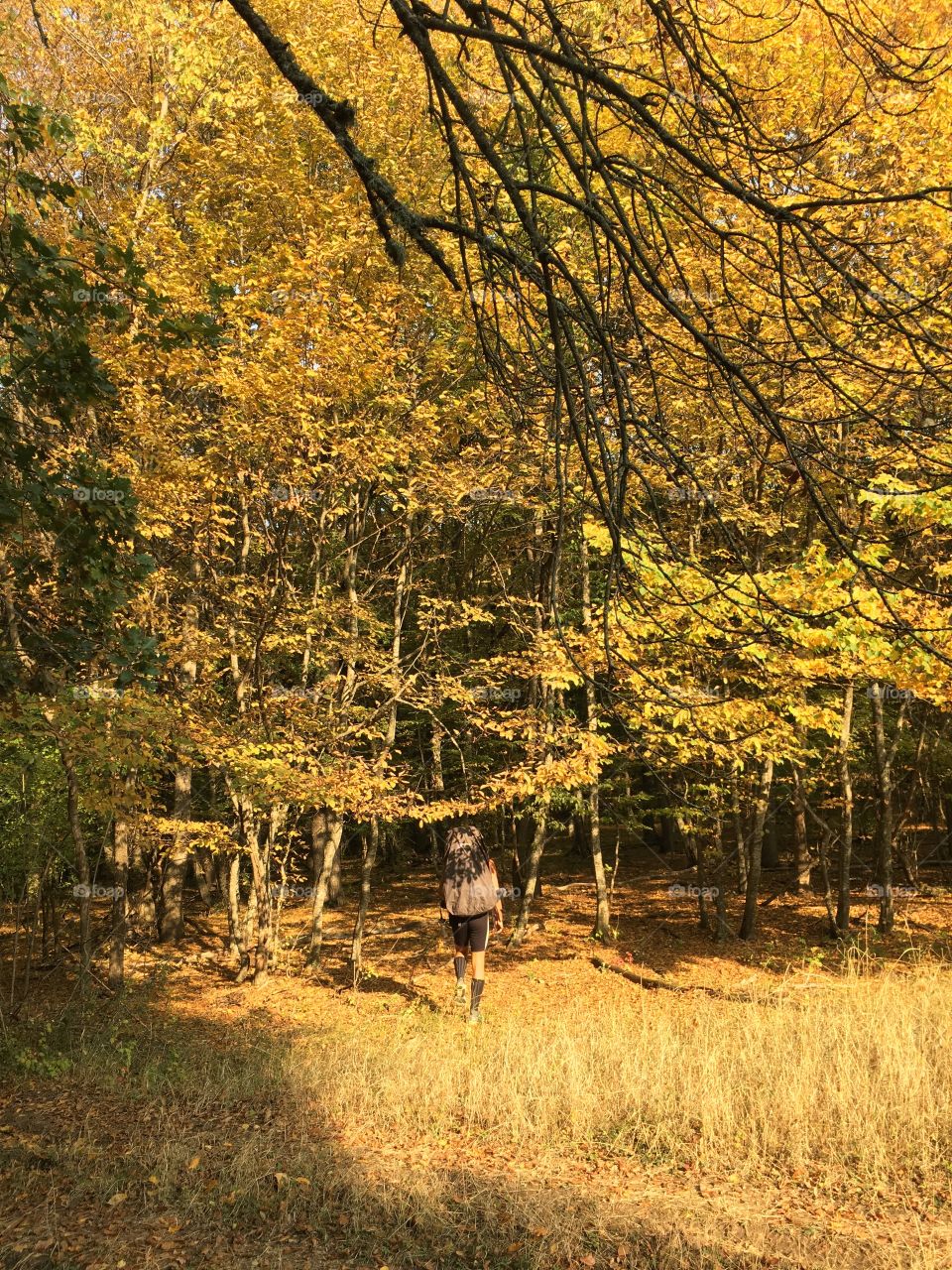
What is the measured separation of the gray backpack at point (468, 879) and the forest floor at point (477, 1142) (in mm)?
1062

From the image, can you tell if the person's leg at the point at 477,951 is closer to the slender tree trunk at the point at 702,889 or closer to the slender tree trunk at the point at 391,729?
the slender tree trunk at the point at 391,729

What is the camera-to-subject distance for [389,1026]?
863 cm

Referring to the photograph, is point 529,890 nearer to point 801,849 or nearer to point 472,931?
point 472,931

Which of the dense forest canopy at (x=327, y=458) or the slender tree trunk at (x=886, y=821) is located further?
the slender tree trunk at (x=886, y=821)

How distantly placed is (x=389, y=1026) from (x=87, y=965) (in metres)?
2.97

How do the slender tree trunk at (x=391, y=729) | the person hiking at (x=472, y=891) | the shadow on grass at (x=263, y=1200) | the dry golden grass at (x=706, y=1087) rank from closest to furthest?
the shadow on grass at (x=263, y=1200) < the dry golden grass at (x=706, y=1087) < the person hiking at (x=472, y=891) < the slender tree trunk at (x=391, y=729)

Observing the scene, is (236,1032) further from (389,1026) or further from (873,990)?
(873,990)

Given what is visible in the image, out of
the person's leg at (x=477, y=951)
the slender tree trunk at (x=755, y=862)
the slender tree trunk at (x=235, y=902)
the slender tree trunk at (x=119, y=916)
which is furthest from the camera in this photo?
the slender tree trunk at (x=755, y=862)

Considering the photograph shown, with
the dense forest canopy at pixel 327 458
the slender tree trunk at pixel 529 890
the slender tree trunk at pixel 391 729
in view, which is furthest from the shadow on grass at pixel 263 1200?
the slender tree trunk at pixel 529 890

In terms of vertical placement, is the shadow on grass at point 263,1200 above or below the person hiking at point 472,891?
below

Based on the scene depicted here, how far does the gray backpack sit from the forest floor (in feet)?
3.49

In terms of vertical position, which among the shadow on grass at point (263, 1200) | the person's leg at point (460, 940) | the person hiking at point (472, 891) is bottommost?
the shadow on grass at point (263, 1200)

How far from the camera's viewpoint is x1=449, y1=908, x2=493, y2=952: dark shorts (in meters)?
8.56

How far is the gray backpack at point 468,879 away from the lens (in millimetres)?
8383
